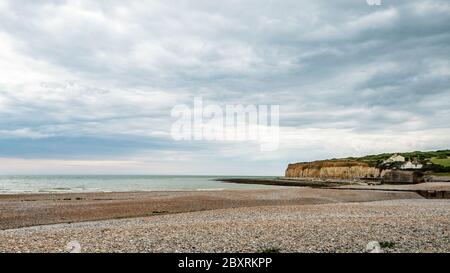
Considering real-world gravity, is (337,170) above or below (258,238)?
below

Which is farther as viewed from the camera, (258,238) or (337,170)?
(337,170)

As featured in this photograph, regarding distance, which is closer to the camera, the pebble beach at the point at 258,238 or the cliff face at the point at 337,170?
the pebble beach at the point at 258,238

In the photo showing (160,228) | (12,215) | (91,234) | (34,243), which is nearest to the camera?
(34,243)

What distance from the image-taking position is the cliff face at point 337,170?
12301 cm

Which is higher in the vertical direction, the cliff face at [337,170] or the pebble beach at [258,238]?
the pebble beach at [258,238]

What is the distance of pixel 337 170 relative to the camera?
136m

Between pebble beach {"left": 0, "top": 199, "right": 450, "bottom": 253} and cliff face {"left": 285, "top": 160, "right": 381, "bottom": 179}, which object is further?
cliff face {"left": 285, "top": 160, "right": 381, "bottom": 179}

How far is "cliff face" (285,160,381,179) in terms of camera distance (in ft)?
404

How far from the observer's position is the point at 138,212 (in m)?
28.8
